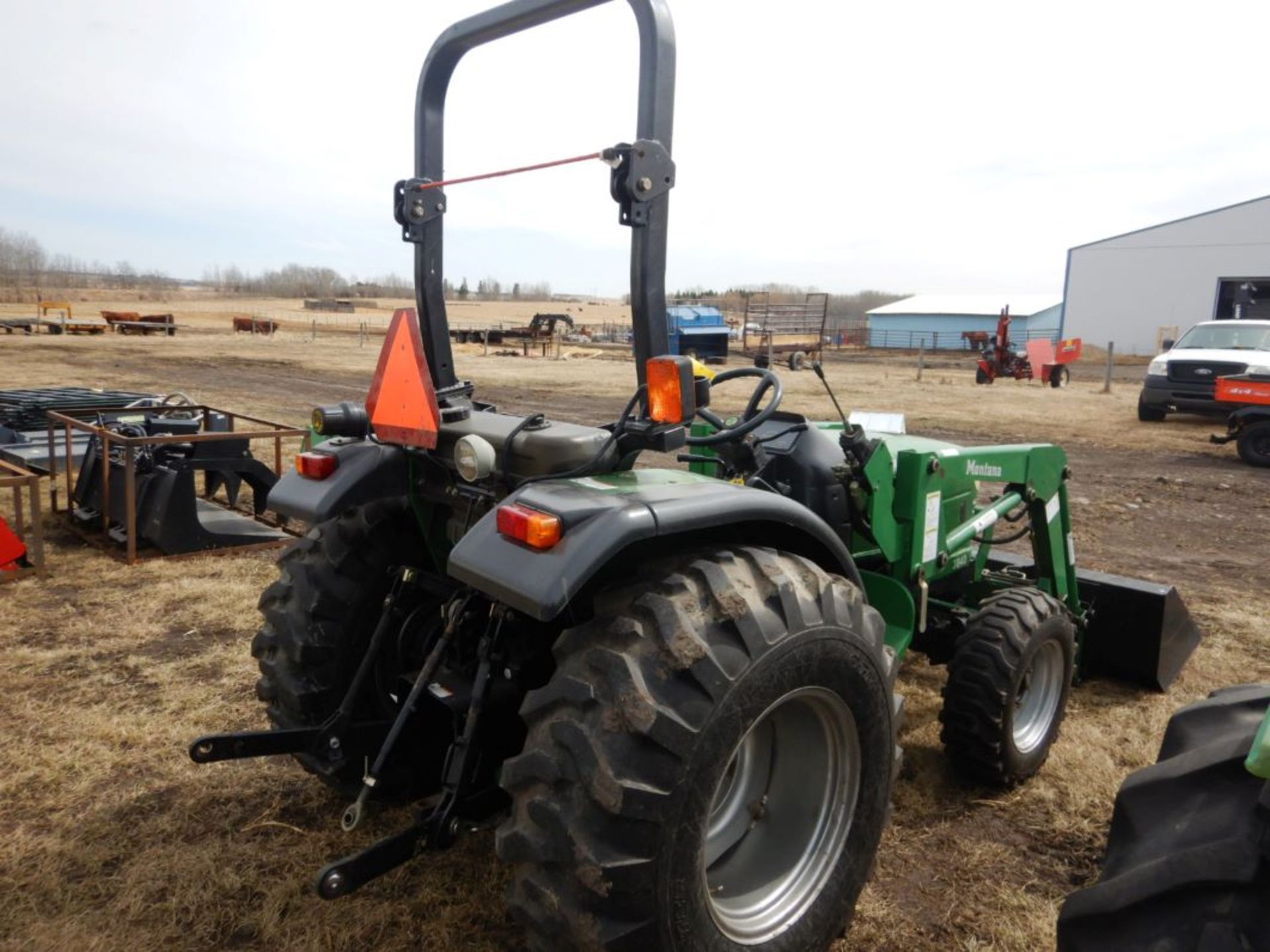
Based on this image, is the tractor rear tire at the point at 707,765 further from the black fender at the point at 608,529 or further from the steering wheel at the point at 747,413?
the steering wheel at the point at 747,413

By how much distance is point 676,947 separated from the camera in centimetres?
188

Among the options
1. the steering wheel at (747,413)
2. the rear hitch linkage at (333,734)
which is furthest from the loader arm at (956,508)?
the rear hitch linkage at (333,734)

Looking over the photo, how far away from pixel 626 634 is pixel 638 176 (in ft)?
3.46

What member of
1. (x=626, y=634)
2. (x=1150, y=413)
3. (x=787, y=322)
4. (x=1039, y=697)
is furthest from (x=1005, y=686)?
(x=787, y=322)

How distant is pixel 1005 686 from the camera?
3.18 meters

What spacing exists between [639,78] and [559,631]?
4.74ft

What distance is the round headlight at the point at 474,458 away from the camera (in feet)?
7.27

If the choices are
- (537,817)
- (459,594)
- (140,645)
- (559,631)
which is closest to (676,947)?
(537,817)

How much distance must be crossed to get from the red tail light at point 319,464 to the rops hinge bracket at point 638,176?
115cm

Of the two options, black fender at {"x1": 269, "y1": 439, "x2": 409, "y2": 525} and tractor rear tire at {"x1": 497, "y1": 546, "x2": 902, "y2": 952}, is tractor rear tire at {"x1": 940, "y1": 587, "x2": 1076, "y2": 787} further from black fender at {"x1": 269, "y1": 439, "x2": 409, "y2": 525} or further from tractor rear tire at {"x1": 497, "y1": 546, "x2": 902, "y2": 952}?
black fender at {"x1": 269, "y1": 439, "x2": 409, "y2": 525}

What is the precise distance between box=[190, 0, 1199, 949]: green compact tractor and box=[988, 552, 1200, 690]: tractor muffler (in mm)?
879

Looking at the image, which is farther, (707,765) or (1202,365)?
(1202,365)

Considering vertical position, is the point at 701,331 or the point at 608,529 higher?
the point at 701,331

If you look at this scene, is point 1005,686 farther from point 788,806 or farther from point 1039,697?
point 788,806
